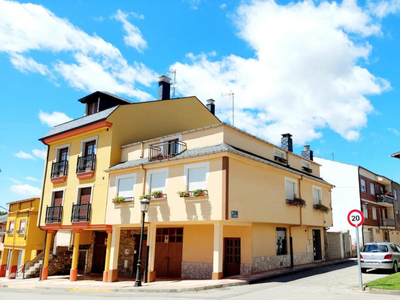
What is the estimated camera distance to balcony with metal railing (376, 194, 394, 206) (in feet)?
126

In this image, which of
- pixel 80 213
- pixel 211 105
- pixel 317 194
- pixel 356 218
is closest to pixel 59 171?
pixel 80 213

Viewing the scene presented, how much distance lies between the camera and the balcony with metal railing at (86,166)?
21.2 m

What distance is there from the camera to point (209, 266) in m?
17.8

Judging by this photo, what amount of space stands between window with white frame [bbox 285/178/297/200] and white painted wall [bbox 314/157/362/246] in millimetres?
15549

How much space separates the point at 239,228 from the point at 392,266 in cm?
736

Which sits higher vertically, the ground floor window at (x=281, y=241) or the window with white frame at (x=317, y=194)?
the window with white frame at (x=317, y=194)

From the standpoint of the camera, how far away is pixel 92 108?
24.9 m

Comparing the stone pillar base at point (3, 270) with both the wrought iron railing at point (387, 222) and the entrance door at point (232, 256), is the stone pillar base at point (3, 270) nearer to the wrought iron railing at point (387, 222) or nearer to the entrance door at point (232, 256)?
the entrance door at point (232, 256)

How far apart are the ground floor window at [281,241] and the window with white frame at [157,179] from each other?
7420 millimetres

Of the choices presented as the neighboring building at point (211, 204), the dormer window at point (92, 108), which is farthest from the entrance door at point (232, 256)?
the dormer window at point (92, 108)

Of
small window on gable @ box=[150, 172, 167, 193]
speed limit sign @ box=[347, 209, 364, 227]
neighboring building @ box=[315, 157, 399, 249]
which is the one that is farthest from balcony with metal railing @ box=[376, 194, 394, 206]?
small window on gable @ box=[150, 172, 167, 193]

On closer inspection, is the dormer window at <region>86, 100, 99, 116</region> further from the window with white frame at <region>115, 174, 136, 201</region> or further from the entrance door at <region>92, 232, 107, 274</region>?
the entrance door at <region>92, 232, 107, 274</region>

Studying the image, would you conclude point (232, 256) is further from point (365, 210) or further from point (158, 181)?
point (365, 210)

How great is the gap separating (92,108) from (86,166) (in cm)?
517
